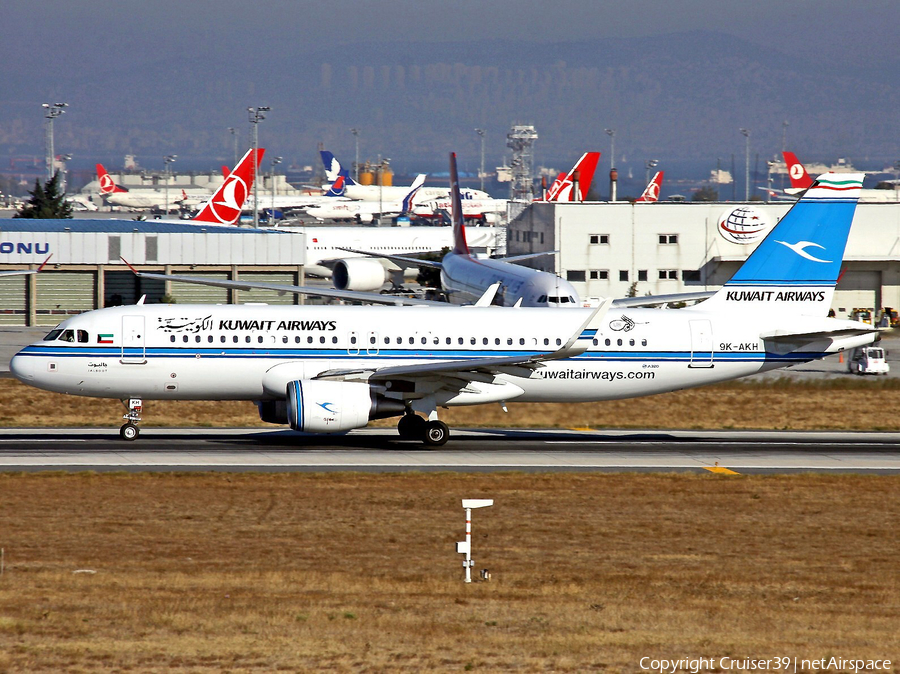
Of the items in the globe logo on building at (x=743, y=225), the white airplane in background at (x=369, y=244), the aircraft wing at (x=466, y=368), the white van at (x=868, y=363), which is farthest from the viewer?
the white airplane in background at (x=369, y=244)

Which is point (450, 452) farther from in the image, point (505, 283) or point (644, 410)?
point (505, 283)

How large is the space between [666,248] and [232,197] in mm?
37043

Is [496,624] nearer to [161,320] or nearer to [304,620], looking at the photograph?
[304,620]

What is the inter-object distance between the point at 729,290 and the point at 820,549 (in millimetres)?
14988

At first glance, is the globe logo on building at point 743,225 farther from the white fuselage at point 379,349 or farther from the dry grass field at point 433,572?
the dry grass field at point 433,572

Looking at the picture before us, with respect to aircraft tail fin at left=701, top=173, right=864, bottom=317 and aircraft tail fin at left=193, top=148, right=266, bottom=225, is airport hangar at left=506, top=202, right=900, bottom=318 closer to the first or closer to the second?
A: aircraft tail fin at left=193, top=148, right=266, bottom=225

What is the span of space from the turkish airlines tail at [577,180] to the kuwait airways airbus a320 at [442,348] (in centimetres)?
7703

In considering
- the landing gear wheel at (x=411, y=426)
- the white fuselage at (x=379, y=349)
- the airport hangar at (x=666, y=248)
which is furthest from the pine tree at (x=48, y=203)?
the landing gear wheel at (x=411, y=426)

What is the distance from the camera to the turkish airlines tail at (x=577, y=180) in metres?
116

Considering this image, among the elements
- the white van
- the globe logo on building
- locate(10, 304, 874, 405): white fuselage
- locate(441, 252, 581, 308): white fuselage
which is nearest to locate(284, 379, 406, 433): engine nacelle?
locate(10, 304, 874, 405): white fuselage

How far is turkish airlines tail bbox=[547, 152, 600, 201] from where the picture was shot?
116250 mm

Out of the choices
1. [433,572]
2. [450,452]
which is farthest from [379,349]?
[433,572]

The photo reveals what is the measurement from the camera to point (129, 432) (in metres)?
32.2

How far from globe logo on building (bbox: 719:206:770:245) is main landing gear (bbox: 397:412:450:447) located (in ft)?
184
